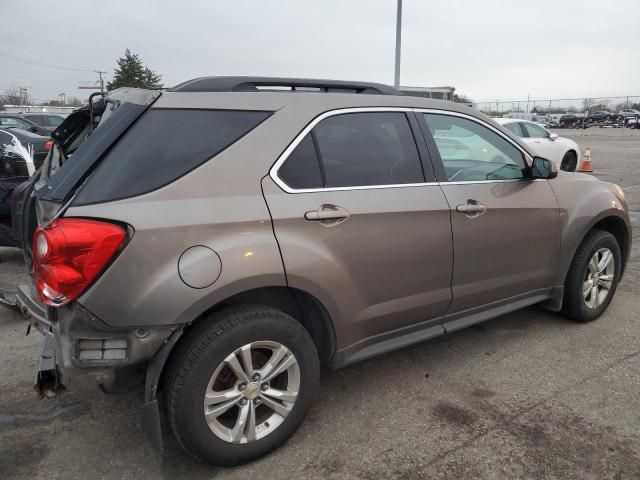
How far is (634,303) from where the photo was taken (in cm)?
455

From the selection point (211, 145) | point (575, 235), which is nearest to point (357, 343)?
point (211, 145)

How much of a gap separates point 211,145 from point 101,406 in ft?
5.69

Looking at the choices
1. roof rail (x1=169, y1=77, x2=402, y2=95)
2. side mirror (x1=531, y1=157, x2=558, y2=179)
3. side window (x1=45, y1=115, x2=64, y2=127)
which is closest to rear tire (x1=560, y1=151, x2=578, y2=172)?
side mirror (x1=531, y1=157, x2=558, y2=179)

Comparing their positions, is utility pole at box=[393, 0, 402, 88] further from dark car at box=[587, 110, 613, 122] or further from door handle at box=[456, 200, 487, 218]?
dark car at box=[587, 110, 613, 122]

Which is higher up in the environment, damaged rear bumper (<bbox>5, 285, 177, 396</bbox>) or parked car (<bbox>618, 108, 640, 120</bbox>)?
parked car (<bbox>618, 108, 640, 120</bbox>)

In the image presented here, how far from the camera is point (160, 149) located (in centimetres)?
228

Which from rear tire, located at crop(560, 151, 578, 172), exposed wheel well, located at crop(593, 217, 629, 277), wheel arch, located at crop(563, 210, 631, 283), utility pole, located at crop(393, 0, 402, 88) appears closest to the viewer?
wheel arch, located at crop(563, 210, 631, 283)

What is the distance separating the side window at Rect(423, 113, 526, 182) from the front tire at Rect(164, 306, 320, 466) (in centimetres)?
151

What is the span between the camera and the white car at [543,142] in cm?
1242

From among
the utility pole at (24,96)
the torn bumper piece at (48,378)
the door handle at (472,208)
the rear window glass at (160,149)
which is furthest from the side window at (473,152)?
the utility pole at (24,96)

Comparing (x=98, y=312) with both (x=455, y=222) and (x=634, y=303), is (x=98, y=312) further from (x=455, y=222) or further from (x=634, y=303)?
(x=634, y=303)

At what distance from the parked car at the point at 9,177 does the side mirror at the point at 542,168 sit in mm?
4546

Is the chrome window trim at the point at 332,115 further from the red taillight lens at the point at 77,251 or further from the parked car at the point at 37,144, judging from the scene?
the parked car at the point at 37,144

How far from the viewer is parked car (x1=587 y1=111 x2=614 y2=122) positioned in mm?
43562
